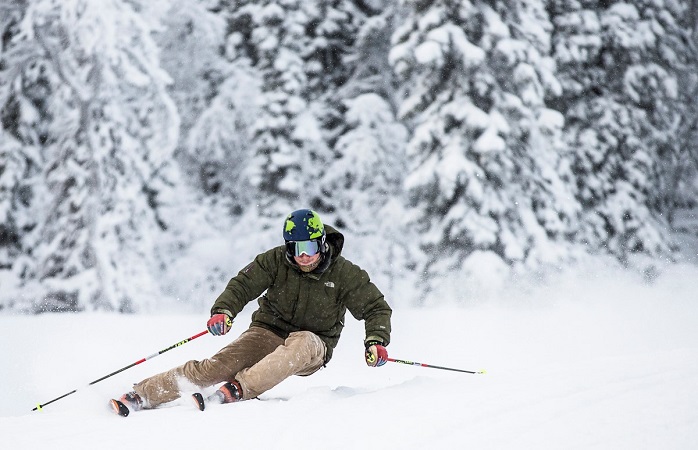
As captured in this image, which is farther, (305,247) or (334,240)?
(334,240)

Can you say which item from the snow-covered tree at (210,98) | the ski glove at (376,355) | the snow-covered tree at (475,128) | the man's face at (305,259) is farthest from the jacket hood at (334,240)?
the snow-covered tree at (210,98)

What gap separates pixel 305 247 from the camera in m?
5.30

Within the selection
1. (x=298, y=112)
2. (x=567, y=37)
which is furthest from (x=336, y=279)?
(x=567, y=37)

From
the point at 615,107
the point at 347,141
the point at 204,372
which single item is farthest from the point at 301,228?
the point at 615,107

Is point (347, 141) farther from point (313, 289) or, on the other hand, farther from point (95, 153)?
point (313, 289)

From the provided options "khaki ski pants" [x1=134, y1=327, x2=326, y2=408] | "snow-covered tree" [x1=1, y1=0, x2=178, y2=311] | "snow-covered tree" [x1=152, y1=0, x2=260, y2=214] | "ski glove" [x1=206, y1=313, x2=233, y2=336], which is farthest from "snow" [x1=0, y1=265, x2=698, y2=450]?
"snow-covered tree" [x1=152, y1=0, x2=260, y2=214]

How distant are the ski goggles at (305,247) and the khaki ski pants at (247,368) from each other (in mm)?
584

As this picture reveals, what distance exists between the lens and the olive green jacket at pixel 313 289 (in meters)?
5.52

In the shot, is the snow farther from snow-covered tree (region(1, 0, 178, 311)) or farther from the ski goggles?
snow-covered tree (region(1, 0, 178, 311))

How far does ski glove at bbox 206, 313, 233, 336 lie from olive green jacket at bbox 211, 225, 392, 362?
0.25 metres

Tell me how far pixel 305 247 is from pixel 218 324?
0.79 meters

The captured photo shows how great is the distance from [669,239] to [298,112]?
9.38 m

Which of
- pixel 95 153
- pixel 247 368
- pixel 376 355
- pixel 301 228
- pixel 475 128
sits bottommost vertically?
pixel 475 128

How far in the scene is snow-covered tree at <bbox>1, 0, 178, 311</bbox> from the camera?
14.7 metres
